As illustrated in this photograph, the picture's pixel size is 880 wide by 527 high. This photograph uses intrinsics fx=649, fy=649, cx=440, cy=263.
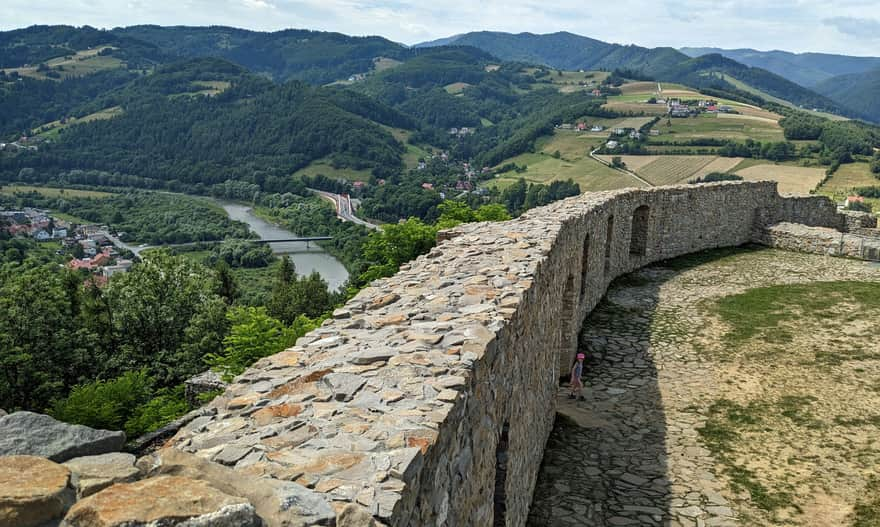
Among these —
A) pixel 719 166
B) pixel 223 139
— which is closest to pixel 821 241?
pixel 719 166

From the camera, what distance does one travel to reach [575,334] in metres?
12.0

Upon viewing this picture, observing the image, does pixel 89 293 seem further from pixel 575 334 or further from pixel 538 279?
pixel 538 279

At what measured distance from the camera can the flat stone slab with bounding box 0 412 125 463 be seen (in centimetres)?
305

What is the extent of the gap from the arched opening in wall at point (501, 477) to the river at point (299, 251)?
2482 inches

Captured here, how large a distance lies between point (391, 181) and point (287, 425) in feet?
391

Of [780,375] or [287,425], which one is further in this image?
[780,375]

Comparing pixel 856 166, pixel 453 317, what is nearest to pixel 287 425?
pixel 453 317

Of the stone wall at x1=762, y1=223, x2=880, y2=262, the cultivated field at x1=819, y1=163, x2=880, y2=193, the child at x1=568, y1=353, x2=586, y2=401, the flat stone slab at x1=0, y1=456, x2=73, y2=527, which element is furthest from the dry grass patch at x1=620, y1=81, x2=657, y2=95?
the flat stone slab at x1=0, y1=456, x2=73, y2=527

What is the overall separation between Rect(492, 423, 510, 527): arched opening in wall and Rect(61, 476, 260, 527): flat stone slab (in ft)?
11.0

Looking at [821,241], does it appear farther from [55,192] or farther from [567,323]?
[55,192]

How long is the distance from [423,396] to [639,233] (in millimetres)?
16032

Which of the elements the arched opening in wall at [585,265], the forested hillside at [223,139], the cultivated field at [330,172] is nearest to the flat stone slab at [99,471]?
the arched opening in wall at [585,265]

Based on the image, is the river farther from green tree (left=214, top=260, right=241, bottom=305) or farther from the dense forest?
green tree (left=214, top=260, right=241, bottom=305)

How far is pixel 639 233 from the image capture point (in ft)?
62.1
